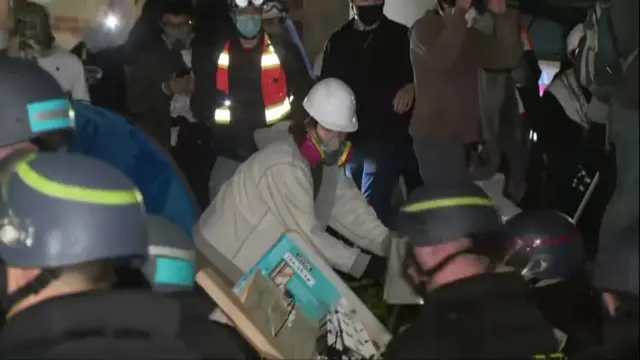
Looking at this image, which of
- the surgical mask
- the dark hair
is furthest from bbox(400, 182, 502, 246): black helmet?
the dark hair

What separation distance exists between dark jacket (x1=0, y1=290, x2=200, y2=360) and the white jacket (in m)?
0.82

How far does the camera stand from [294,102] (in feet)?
7.75

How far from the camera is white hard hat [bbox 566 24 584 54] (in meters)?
1.83

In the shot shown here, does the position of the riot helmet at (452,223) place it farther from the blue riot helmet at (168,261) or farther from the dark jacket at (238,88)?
the dark jacket at (238,88)

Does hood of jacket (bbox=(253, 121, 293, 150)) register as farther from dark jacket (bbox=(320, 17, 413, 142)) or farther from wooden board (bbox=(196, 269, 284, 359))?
wooden board (bbox=(196, 269, 284, 359))

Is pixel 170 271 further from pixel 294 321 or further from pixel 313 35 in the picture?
pixel 313 35

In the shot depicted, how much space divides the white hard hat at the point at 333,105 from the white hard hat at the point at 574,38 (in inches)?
23.4

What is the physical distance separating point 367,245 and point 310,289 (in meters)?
0.32

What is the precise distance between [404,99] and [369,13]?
0.86 feet

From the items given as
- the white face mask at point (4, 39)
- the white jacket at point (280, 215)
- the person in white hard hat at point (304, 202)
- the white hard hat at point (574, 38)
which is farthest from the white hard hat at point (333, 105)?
the white face mask at point (4, 39)

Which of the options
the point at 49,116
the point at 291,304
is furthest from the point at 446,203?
the point at 49,116

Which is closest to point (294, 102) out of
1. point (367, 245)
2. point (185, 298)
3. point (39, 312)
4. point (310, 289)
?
point (367, 245)

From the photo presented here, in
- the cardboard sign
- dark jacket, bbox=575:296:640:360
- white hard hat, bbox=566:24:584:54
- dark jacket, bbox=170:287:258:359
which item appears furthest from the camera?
white hard hat, bbox=566:24:584:54

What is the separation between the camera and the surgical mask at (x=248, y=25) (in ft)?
7.66
